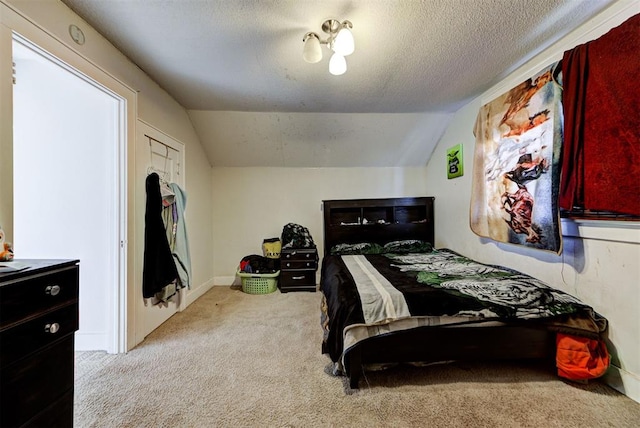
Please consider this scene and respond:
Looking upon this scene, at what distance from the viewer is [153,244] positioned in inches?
84.7

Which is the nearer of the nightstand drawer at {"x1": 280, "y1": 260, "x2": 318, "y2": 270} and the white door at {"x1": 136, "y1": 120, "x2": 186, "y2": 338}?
the white door at {"x1": 136, "y1": 120, "x2": 186, "y2": 338}

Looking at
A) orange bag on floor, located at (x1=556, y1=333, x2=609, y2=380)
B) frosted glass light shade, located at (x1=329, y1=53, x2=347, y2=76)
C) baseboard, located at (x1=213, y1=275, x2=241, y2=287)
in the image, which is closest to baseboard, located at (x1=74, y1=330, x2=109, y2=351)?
baseboard, located at (x1=213, y1=275, x2=241, y2=287)

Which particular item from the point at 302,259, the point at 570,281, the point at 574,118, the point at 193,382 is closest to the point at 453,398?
the point at 570,281

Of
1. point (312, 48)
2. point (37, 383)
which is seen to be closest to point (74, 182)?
point (37, 383)

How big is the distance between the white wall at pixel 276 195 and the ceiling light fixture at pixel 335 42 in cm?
222

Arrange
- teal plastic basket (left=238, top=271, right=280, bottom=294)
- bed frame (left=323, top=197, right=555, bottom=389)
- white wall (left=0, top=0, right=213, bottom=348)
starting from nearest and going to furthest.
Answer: white wall (left=0, top=0, right=213, bottom=348)
bed frame (left=323, top=197, right=555, bottom=389)
teal plastic basket (left=238, top=271, right=280, bottom=294)

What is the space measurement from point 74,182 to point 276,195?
7.46 ft

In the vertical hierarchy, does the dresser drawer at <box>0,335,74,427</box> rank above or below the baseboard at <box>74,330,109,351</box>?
above

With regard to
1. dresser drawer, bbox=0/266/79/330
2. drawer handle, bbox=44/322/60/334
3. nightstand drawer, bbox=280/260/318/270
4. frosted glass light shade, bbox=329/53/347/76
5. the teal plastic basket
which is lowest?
the teal plastic basket

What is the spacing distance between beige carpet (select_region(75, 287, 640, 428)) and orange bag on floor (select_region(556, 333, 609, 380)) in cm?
10

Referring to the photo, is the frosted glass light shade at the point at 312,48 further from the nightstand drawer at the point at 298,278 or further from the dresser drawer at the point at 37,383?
the nightstand drawer at the point at 298,278

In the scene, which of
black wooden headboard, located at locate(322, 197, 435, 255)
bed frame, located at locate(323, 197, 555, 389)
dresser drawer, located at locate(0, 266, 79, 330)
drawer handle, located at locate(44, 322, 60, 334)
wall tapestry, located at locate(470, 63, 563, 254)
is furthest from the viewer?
black wooden headboard, located at locate(322, 197, 435, 255)

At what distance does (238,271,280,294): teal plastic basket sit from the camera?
11.0ft

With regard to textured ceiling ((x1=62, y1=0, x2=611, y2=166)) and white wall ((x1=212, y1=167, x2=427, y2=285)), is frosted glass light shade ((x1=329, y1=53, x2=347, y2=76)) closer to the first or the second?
textured ceiling ((x1=62, y1=0, x2=611, y2=166))
